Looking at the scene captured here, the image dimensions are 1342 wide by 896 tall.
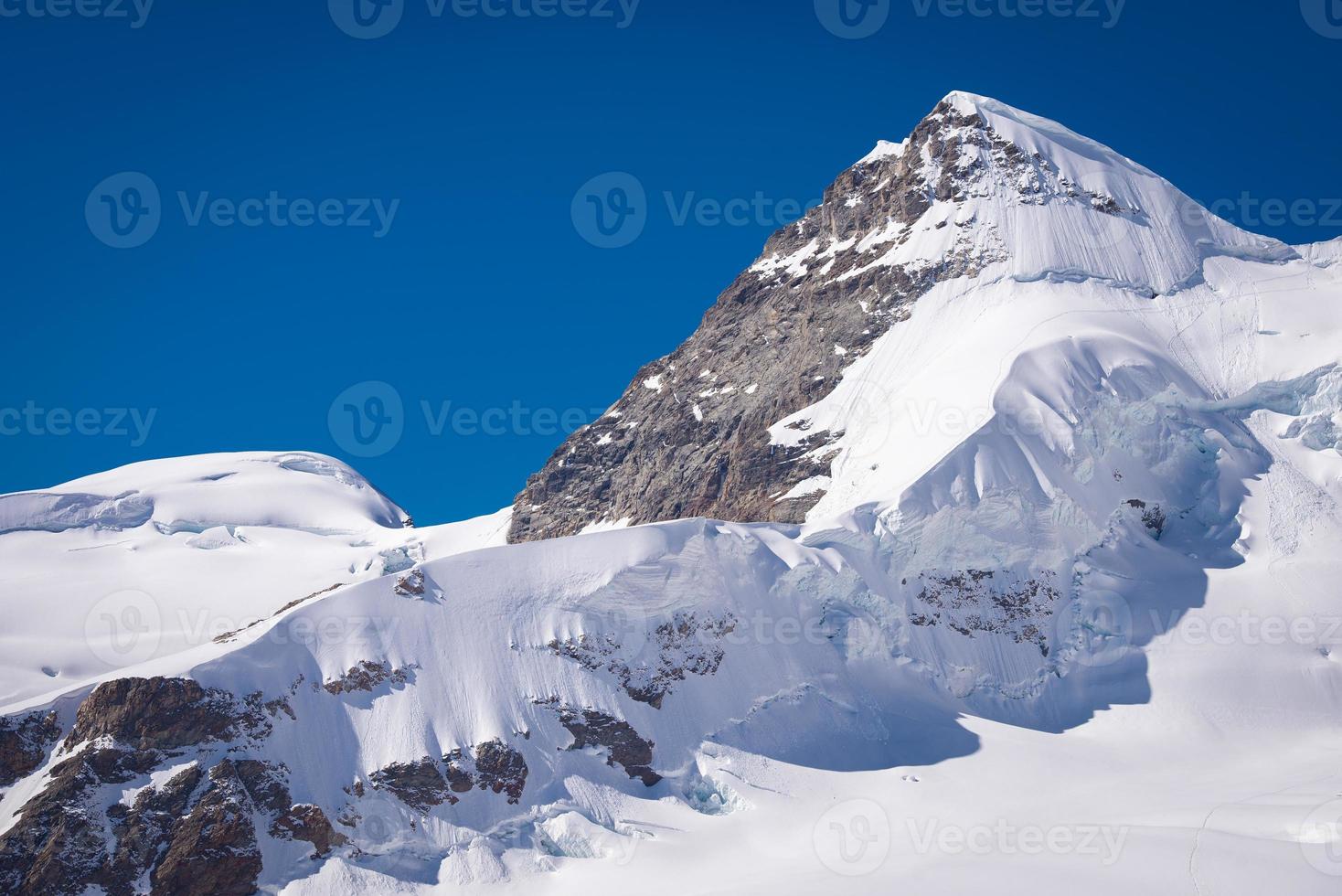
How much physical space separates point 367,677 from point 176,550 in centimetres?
5124

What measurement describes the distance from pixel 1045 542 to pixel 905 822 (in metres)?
20.3

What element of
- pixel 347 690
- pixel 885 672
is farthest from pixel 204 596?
pixel 885 672

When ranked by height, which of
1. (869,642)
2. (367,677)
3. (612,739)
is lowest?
(612,739)

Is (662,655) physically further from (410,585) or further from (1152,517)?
(1152,517)

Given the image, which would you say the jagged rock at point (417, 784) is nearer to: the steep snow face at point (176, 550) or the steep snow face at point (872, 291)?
the steep snow face at point (176, 550)

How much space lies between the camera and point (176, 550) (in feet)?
311

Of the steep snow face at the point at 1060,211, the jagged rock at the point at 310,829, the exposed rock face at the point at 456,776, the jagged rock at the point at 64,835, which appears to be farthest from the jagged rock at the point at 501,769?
the steep snow face at the point at 1060,211

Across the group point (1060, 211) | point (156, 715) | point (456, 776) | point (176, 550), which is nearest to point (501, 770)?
point (456, 776)

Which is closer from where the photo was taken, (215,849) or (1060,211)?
(215,849)

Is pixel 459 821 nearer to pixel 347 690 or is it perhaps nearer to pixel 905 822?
pixel 347 690

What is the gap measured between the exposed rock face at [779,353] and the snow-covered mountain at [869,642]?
0.45 meters

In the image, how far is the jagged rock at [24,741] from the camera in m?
44.5

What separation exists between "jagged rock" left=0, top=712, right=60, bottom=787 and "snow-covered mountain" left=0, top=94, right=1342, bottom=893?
224 millimetres

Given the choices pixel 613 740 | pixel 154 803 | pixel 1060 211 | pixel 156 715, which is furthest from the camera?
pixel 1060 211
